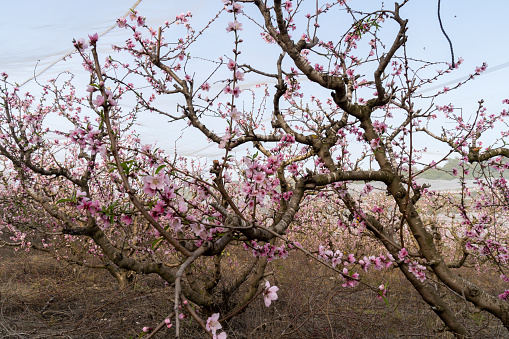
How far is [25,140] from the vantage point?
3.99 metres

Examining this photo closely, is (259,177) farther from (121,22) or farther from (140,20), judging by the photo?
(121,22)

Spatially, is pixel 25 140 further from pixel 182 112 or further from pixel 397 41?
pixel 397 41

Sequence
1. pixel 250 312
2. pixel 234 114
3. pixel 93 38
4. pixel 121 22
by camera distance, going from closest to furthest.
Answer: pixel 93 38 → pixel 234 114 → pixel 121 22 → pixel 250 312

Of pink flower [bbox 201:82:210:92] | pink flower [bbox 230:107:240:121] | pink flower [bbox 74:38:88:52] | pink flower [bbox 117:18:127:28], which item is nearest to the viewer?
pink flower [bbox 74:38:88:52]

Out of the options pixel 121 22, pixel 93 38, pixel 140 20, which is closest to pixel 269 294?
pixel 93 38

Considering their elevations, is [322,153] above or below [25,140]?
below

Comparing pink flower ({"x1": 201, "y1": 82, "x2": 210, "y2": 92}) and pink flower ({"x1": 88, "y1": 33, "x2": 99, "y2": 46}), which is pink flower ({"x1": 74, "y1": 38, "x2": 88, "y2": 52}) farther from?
pink flower ({"x1": 201, "y1": 82, "x2": 210, "y2": 92})

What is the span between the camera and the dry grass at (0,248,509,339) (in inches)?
154

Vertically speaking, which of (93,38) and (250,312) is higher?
(93,38)

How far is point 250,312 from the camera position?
4.62m

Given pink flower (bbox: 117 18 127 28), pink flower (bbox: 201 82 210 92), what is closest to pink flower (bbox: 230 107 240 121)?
pink flower (bbox: 201 82 210 92)

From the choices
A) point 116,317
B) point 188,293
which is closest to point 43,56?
point 116,317

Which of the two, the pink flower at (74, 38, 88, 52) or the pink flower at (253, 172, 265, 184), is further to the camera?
the pink flower at (253, 172, 265, 184)

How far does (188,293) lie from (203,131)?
Answer: 72.4 inches
